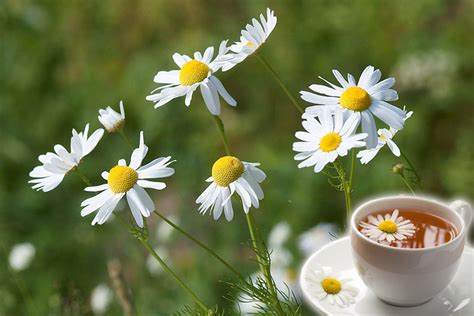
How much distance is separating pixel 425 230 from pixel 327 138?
0.47 feet

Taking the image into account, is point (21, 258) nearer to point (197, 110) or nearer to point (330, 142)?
point (330, 142)

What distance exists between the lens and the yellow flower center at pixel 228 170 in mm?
465

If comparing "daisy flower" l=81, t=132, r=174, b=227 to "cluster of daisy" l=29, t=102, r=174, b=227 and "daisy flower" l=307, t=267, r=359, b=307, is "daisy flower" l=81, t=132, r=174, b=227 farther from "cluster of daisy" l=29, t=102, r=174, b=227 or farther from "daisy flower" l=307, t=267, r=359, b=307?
"daisy flower" l=307, t=267, r=359, b=307

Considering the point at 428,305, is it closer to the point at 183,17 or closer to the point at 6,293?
the point at 6,293

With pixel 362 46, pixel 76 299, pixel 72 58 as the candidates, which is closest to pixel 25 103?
pixel 72 58

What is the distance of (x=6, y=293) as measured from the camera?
1291mm

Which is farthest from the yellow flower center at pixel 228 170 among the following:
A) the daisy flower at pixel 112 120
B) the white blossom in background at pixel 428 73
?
the white blossom in background at pixel 428 73

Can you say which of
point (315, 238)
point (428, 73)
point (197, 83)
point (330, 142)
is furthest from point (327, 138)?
point (428, 73)

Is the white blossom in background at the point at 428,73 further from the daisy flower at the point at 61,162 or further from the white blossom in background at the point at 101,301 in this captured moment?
the daisy flower at the point at 61,162

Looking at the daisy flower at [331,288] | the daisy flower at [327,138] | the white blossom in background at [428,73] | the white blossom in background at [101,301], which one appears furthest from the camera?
the white blossom in background at [428,73]

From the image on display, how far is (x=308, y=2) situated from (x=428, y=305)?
184cm

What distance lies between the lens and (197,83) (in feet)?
1.63

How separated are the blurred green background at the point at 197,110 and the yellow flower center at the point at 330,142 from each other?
1.05 meters

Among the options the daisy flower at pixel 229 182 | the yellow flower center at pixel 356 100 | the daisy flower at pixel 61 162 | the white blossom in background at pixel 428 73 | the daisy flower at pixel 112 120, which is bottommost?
the white blossom in background at pixel 428 73
